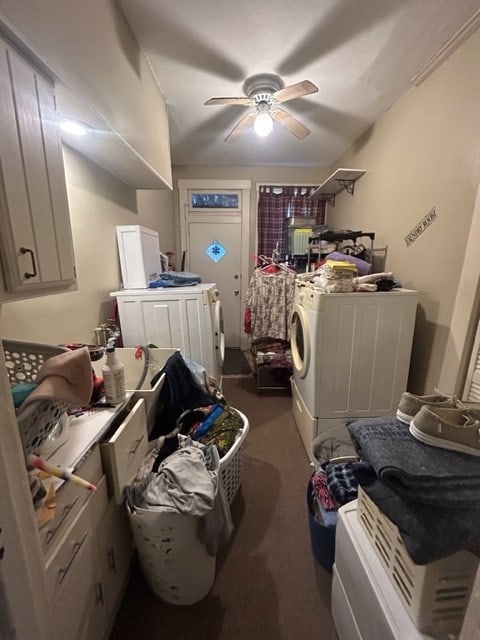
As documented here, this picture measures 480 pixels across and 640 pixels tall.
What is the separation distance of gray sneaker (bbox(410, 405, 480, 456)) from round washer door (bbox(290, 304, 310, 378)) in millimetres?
1106

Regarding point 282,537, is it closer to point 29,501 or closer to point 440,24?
point 29,501

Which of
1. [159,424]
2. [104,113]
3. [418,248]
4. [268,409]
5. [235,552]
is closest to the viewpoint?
[104,113]

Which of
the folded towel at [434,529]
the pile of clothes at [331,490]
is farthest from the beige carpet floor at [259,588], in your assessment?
the folded towel at [434,529]

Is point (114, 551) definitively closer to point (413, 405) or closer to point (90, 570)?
point (90, 570)

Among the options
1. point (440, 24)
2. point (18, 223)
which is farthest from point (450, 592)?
point (440, 24)

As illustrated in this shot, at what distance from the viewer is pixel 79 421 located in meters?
1.03

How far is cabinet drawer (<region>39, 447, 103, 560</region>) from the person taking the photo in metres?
0.73

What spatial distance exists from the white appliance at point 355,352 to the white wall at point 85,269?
4.72 feet

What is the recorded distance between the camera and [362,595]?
85 centimetres

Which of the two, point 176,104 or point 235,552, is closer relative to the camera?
point 235,552

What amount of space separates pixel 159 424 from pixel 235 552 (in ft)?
2.46

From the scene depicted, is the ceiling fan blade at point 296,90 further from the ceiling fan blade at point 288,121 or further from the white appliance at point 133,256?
the white appliance at point 133,256

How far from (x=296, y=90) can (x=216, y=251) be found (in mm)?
2476

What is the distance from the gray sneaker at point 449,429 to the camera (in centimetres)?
70
